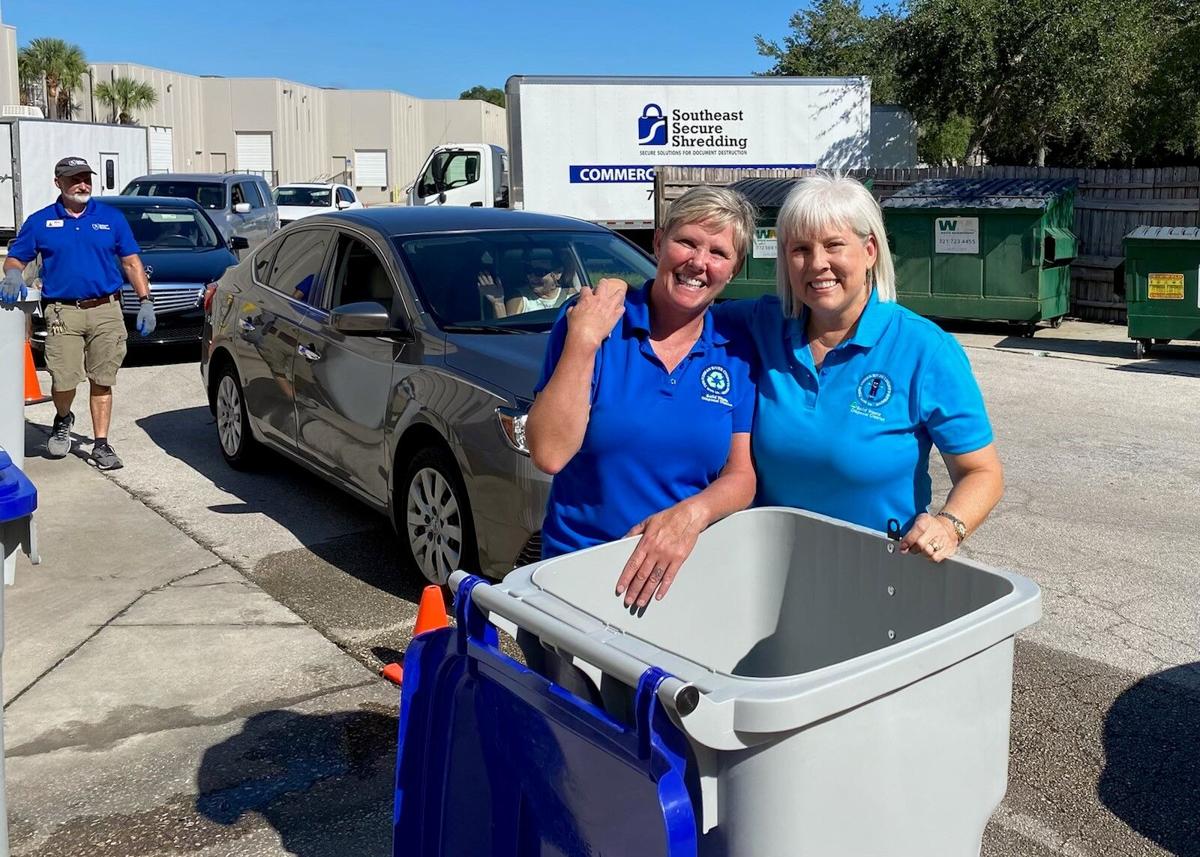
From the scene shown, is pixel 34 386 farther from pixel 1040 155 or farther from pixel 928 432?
pixel 1040 155

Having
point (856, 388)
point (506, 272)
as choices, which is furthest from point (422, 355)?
point (856, 388)

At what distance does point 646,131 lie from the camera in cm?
1966

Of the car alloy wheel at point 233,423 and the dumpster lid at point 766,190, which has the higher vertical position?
the dumpster lid at point 766,190

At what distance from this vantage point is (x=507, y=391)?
509 cm

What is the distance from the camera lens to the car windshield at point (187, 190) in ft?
65.6

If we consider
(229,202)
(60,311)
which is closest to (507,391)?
(60,311)

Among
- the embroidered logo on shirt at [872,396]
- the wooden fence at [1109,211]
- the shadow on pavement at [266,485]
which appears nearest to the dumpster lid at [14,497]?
the embroidered logo on shirt at [872,396]

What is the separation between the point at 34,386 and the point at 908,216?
9.38 meters

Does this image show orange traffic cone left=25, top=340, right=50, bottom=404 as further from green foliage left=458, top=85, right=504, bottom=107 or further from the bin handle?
green foliage left=458, top=85, right=504, bottom=107

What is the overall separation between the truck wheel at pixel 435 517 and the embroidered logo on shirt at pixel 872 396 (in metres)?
2.81

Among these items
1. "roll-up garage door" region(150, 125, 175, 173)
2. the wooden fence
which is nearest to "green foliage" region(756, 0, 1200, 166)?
the wooden fence

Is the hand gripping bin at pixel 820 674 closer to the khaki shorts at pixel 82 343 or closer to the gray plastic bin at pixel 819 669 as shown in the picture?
the gray plastic bin at pixel 819 669

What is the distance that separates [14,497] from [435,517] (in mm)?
2808

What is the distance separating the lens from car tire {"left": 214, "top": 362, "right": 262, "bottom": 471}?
7.71 m
